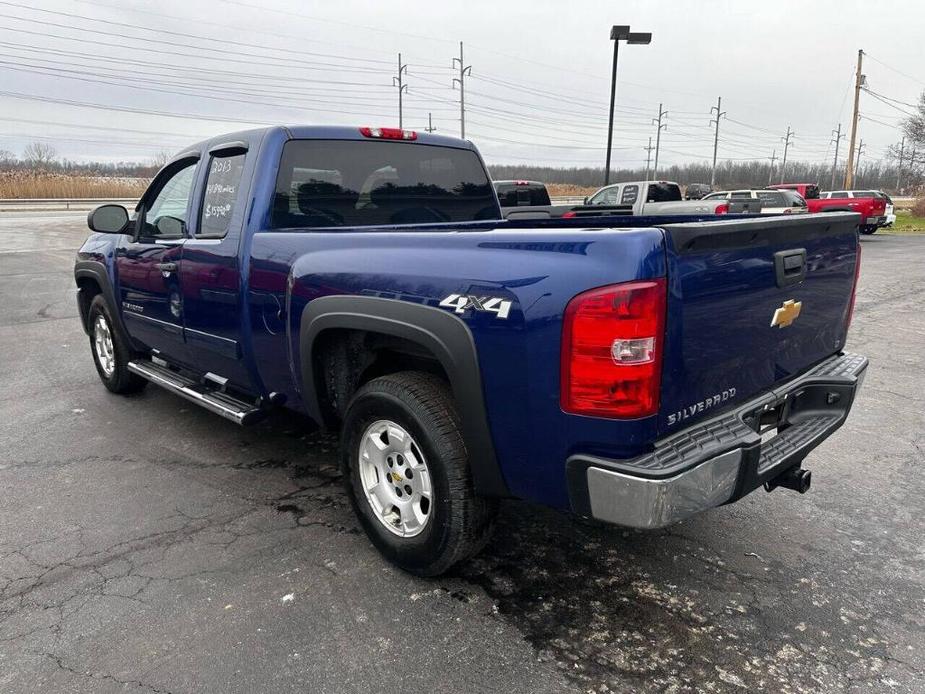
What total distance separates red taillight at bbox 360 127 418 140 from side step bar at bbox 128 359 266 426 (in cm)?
175

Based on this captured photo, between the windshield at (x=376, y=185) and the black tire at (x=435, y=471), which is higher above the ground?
the windshield at (x=376, y=185)

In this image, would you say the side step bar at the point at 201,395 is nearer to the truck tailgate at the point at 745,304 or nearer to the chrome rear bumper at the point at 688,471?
the chrome rear bumper at the point at 688,471

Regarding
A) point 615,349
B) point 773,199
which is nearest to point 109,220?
point 615,349

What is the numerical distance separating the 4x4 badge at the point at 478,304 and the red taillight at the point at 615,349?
0.24 meters

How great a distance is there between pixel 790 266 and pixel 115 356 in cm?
502

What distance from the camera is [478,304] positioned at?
235 centimetres

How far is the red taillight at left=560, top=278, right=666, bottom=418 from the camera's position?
6.74 ft

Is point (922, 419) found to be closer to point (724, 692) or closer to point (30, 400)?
point (724, 692)

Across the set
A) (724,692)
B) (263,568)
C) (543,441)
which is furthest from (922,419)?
(263,568)

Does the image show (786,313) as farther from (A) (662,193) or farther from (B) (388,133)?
(A) (662,193)

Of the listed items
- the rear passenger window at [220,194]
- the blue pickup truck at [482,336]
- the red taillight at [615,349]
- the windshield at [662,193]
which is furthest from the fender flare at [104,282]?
the windshield at [662,193]

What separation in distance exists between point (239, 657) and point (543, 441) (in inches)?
53.2

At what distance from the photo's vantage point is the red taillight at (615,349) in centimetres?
205

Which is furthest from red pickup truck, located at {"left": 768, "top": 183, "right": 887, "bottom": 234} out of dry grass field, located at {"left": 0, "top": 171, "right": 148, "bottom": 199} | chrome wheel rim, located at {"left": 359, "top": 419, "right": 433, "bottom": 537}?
dry grass field, located at {"left": 0, "top": 171, "right": 148, "bottom": 199}
